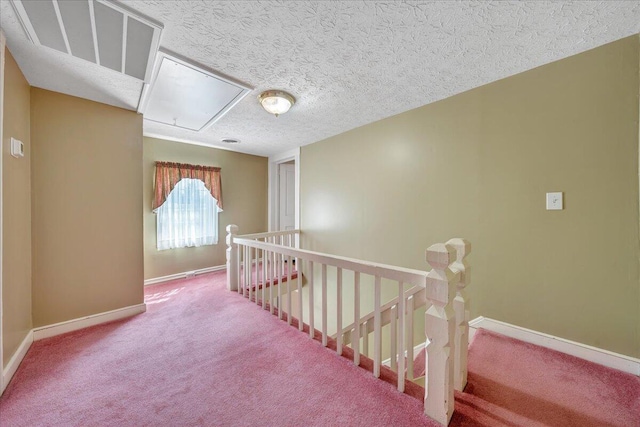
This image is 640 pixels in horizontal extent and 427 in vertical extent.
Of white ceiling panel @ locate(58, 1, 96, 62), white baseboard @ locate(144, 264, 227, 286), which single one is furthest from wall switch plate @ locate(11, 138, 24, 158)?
white baseboard @ locate(144, 264, 227, 286)

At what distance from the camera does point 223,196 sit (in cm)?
381

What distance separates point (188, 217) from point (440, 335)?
3492 mm

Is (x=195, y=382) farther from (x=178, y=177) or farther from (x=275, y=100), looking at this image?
(x=178, y=177)

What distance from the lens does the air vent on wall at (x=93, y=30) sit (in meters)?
1.09

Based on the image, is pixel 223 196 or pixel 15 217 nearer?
pixel 15 217

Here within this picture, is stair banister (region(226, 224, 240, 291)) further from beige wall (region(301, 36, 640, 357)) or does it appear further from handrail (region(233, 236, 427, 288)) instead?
beige wall (region(301, 36, 640, 357))

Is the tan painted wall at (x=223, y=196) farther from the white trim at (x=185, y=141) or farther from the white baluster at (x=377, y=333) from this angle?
the white baluster at (x=377, y=333)

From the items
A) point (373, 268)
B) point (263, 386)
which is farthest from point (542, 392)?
point (263, 386)

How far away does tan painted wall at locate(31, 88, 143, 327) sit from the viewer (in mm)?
1796

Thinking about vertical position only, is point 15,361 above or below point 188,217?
below

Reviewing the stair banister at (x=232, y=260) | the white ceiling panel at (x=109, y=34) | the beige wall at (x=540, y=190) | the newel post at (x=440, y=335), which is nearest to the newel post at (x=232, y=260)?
the stair banister at (x=232, y=260)

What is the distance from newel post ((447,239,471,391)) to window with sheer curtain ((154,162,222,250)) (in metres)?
3.42

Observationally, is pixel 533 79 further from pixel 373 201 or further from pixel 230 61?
pixel 230 61

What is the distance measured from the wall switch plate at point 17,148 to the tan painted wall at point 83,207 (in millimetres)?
278
